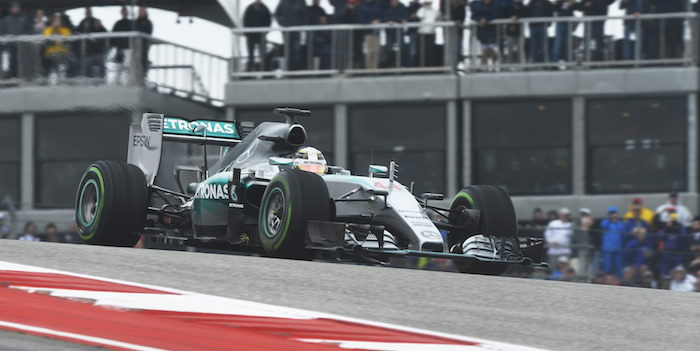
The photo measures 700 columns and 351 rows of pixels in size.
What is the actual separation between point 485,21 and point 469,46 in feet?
2.21

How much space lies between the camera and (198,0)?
2203cm

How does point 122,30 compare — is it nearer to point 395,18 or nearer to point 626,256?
point 395,18

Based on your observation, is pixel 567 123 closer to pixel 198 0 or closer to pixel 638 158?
pixel 638 158

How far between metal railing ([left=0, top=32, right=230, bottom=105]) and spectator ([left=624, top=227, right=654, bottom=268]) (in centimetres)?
837

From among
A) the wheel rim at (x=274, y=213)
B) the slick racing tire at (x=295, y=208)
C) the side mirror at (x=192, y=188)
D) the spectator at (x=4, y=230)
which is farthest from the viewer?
the spectator at (x=4, y=230)

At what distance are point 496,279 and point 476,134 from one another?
31.7 ft

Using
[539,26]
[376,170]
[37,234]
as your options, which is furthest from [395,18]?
[376,170]

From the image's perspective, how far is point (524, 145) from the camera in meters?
18.6

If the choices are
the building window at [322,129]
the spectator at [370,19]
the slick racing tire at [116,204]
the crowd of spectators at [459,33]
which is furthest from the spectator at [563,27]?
the slick racing tire at [116,204]

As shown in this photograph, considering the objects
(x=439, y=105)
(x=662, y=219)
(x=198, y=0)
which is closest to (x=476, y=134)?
(x=439, y=105)

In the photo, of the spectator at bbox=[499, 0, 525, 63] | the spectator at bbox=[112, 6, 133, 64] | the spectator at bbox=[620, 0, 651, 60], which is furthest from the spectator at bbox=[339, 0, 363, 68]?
the spectator at bbox=[620, 0, 651, 60]

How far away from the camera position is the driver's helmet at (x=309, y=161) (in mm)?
11328

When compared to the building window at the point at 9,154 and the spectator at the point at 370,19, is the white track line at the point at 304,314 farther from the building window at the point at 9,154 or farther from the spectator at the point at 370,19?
the building window at the point at 9,154

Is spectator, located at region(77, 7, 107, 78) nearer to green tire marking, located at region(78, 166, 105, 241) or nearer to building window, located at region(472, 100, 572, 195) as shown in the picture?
building window, located at region(472, 100, 572, 195)
